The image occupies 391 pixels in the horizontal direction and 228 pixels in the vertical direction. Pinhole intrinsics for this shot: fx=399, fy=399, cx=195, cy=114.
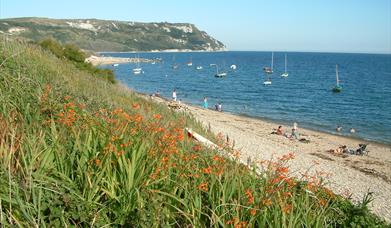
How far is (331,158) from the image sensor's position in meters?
23.0

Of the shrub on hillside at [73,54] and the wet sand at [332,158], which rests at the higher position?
the shrub on hillside at [73,54]

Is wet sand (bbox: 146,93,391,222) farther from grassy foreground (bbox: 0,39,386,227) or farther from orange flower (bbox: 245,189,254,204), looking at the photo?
orange flower (bbox: 245,189,254,204)

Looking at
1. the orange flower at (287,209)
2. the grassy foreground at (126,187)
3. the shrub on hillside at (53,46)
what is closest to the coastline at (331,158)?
the grassy foreground at (126,187)

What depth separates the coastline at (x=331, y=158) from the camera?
1577 cm

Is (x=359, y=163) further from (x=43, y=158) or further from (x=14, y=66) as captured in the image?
(x=43, y=158)

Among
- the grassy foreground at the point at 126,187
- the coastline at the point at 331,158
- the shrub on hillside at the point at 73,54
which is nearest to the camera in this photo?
the grassy foreground at the point at 126,187

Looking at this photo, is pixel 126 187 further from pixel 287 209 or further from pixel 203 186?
pixel 287 209

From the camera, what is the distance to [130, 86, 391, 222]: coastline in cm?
1577

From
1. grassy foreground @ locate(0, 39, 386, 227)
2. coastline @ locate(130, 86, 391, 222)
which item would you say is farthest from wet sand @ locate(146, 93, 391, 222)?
grassy foreground @ locate(0, 39, 386, 227)

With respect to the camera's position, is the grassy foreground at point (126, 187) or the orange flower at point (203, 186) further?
the orange flower at point (203, 186)

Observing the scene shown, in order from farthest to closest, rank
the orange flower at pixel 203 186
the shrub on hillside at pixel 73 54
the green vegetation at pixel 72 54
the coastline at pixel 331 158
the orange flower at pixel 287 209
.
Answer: the shrub on hillside at pixel 73 54 → the green vegetation at pixel 72 54 → the coastline at pixel 331 158 → the orange flower at pixel 203 186 → the orange flower at pixel 287 209

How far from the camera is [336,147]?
1027 inches

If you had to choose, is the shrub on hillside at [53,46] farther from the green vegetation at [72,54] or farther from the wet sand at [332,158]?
the wet sand at [332,158]

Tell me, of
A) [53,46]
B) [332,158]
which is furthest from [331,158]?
[53,46]
